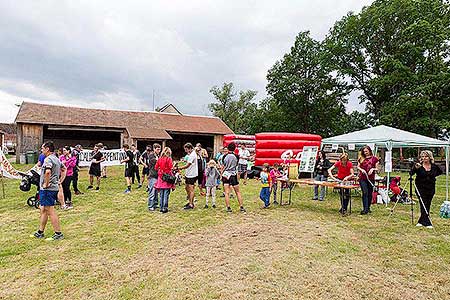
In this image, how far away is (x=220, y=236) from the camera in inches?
226

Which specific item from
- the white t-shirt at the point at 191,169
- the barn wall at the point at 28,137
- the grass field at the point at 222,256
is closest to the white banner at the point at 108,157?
the grass field at the point at 222,256

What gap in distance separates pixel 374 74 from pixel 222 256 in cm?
2830

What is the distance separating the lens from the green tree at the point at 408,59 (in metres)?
23.7

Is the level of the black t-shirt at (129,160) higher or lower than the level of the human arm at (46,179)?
higher

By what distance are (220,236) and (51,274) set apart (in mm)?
2662

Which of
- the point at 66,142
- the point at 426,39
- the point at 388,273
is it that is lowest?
the point at 388,273

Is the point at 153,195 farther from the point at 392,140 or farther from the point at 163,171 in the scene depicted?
the point at 392,140

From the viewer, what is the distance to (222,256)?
4699mm

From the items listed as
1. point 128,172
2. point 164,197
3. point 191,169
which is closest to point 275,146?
point 128,172

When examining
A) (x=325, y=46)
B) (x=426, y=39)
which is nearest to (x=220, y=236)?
(x=426, y=39)

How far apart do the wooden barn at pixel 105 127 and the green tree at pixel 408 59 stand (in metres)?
14.0

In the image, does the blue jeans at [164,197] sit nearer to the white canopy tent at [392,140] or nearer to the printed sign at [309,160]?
the printed sign at [309,160]

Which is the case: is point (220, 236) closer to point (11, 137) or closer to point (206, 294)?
point (206, 294)

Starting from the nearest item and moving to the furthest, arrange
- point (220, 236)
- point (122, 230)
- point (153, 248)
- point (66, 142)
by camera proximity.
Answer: point (153, 248) < point (220, 236) < point (122, 230) < point (66, 142)
